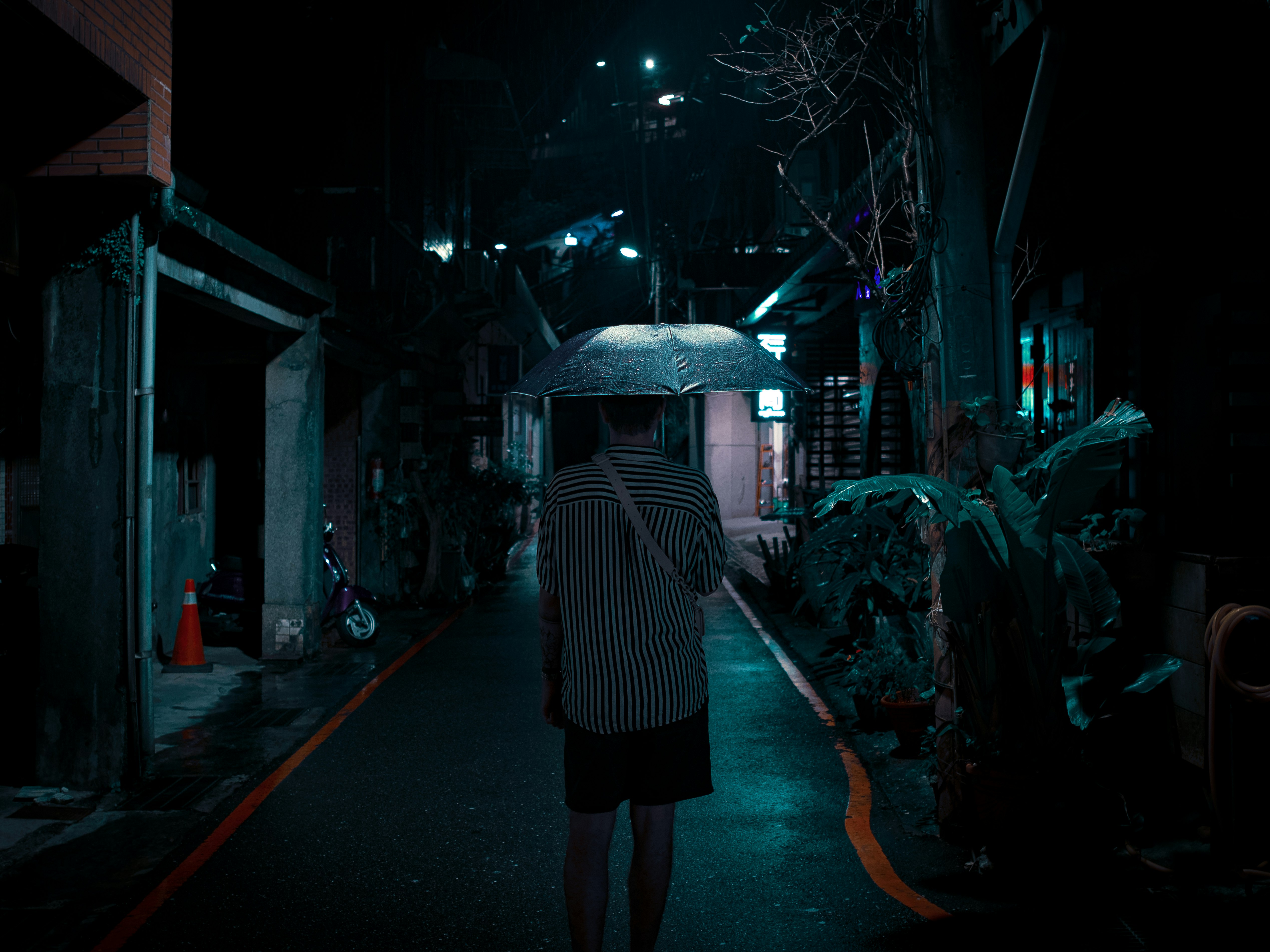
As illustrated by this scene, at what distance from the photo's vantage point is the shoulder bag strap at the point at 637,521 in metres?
3.17

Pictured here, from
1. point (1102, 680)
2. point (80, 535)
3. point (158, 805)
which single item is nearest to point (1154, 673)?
point (1102, 680)

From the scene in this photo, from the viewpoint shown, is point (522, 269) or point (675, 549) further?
point (522, 269)

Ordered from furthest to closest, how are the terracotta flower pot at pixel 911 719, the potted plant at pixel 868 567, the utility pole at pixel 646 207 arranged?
the utility pole at pixel 646 207, the potted plant at pixel 868 567, the terracotta flower pot at pixel 911 719

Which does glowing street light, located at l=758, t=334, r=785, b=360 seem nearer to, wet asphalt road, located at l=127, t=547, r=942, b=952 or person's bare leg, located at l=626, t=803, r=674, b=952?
wet asphalt road, located at l=127, t=547, r=942, b=952

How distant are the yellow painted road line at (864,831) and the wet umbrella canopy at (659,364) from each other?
2.42m

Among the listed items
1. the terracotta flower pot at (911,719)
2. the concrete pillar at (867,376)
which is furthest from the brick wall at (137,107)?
the concrete pillar at (867,376)

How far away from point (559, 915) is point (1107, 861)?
94.0 inches

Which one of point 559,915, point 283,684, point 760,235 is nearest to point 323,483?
point 283,684

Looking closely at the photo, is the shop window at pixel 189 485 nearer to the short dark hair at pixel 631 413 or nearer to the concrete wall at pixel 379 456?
the concrete wall at pixel 379 456

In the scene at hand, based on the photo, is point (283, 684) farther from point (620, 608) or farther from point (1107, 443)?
point (1107, 443)

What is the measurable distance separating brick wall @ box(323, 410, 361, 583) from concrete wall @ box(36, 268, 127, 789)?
7.95 meters

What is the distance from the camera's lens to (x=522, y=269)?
3116cm

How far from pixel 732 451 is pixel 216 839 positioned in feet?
82.1

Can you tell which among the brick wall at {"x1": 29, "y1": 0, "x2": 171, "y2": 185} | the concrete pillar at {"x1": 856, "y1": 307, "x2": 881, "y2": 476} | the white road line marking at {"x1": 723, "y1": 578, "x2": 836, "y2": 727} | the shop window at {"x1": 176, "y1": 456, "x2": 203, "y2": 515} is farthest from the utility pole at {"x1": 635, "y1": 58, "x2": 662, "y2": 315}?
the brick wall at {"x1": 29, "y1": 0, "x2": 171, "y2": 185}
